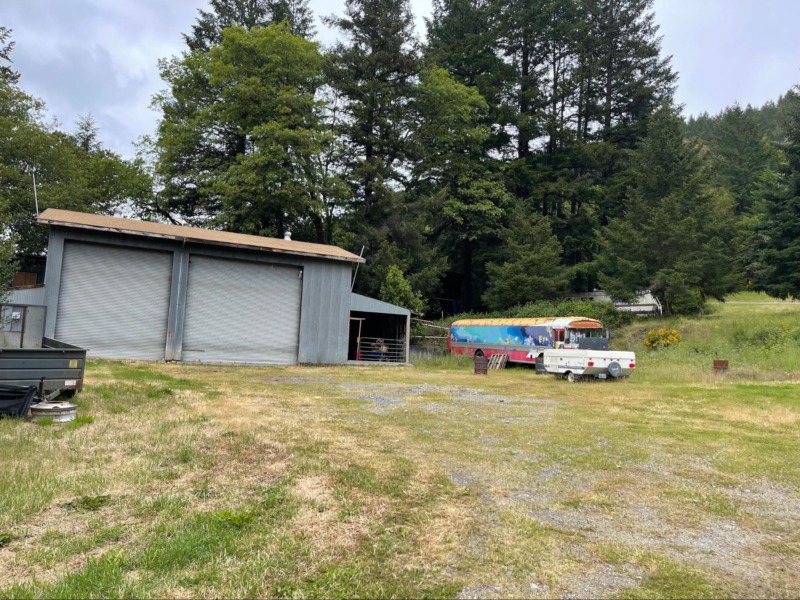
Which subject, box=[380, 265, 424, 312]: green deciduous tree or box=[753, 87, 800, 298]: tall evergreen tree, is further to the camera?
box=[380, 265, 424, 312]: green deciduous tree

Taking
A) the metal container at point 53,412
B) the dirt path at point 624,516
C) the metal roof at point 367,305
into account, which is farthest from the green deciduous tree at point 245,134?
the dirt path at point 624,516

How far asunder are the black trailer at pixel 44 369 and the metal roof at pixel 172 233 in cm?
1140

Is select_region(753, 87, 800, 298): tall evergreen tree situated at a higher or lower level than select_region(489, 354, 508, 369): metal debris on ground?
higher

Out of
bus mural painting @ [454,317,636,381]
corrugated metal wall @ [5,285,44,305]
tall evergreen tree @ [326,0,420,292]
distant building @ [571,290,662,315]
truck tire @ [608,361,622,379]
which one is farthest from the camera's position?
tall evergreen tree @ [326,0,420,292]

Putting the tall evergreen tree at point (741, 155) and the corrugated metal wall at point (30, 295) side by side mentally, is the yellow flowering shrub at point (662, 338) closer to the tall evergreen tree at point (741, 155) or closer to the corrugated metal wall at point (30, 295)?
the corrugated metal wall at point (30, 295)

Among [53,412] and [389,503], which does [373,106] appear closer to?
[53,412]

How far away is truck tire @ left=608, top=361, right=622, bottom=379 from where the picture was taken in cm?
1612

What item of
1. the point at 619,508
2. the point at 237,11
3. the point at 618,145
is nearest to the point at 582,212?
the point at 618,145

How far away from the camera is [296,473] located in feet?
16.2

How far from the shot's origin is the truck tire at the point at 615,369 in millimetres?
16125

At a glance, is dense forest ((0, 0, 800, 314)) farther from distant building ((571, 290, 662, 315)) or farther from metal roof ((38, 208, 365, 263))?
metal roof ((38, 208, 365, 263))

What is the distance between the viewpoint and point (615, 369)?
1616 cm

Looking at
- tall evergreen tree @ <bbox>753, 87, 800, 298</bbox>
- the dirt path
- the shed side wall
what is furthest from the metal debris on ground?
the dirt path

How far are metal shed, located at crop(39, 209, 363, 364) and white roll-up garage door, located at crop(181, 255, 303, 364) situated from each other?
0.04 meters
